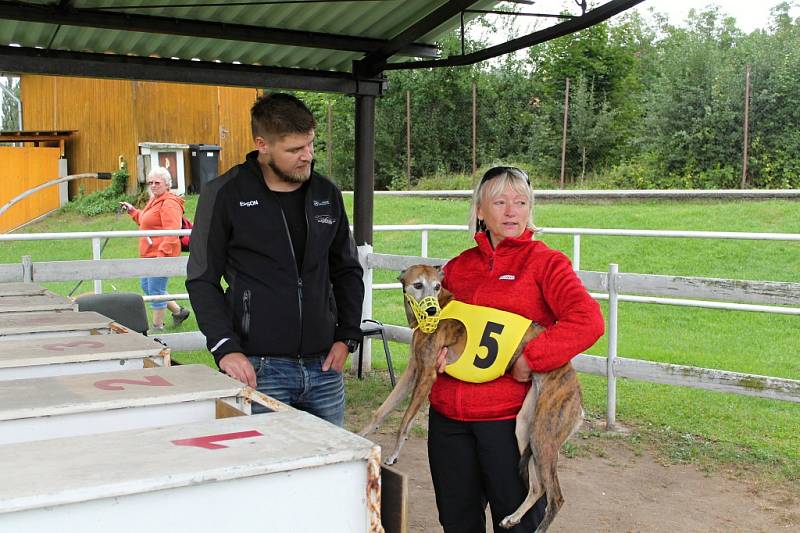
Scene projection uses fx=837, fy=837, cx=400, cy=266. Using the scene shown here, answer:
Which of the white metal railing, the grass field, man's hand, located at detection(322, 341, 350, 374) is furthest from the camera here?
the grass field

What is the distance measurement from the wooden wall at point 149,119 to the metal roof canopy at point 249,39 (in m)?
15.6

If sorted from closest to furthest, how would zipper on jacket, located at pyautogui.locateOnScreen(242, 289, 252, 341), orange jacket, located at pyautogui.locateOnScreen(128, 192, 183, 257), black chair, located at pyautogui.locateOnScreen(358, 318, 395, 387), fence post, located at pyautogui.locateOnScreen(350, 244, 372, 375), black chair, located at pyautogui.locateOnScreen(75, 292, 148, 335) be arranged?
zipper on jacket, located at pyautogui.locateOnScreen(242, 289, 252, 341)
black chair, located at pyautogui.locateOnScreen(75, 292, 148, 335)
black chair, located at pyautogui.locateOnScreen(358, 318, 395, 387)
fence post, located at pyautogui.locateOnScreen(350, 244, 372, 375)
orange jacket, located at pyautogui.locateOnScreen(128, 192, 183, 257)

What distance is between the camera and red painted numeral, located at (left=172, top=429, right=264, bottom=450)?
141cm

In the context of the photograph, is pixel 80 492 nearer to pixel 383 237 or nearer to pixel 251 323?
pixel 251 323

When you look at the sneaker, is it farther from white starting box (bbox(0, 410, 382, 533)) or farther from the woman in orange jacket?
white starting box (bbox(0, 410, 382, 533))

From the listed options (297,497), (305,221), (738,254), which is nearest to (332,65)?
(305,221)

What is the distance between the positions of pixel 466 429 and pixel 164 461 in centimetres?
129

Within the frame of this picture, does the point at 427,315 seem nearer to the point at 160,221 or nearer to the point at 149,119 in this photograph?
the point at 160,221

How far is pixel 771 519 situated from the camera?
13.9ft

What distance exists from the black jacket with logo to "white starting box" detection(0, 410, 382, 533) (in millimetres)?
1221

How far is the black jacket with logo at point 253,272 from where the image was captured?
2.72 m

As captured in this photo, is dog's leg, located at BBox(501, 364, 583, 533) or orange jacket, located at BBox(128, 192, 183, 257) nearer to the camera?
dog's leg, located at BBox(501, 364, 583, 533)

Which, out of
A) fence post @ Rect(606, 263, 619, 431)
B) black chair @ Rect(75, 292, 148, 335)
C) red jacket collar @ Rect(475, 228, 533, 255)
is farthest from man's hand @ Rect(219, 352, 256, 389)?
fence post @ Rect(606, 263, 619, 431)

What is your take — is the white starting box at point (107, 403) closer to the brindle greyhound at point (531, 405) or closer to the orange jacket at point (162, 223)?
the brindle greyhound at point (531, 405)
